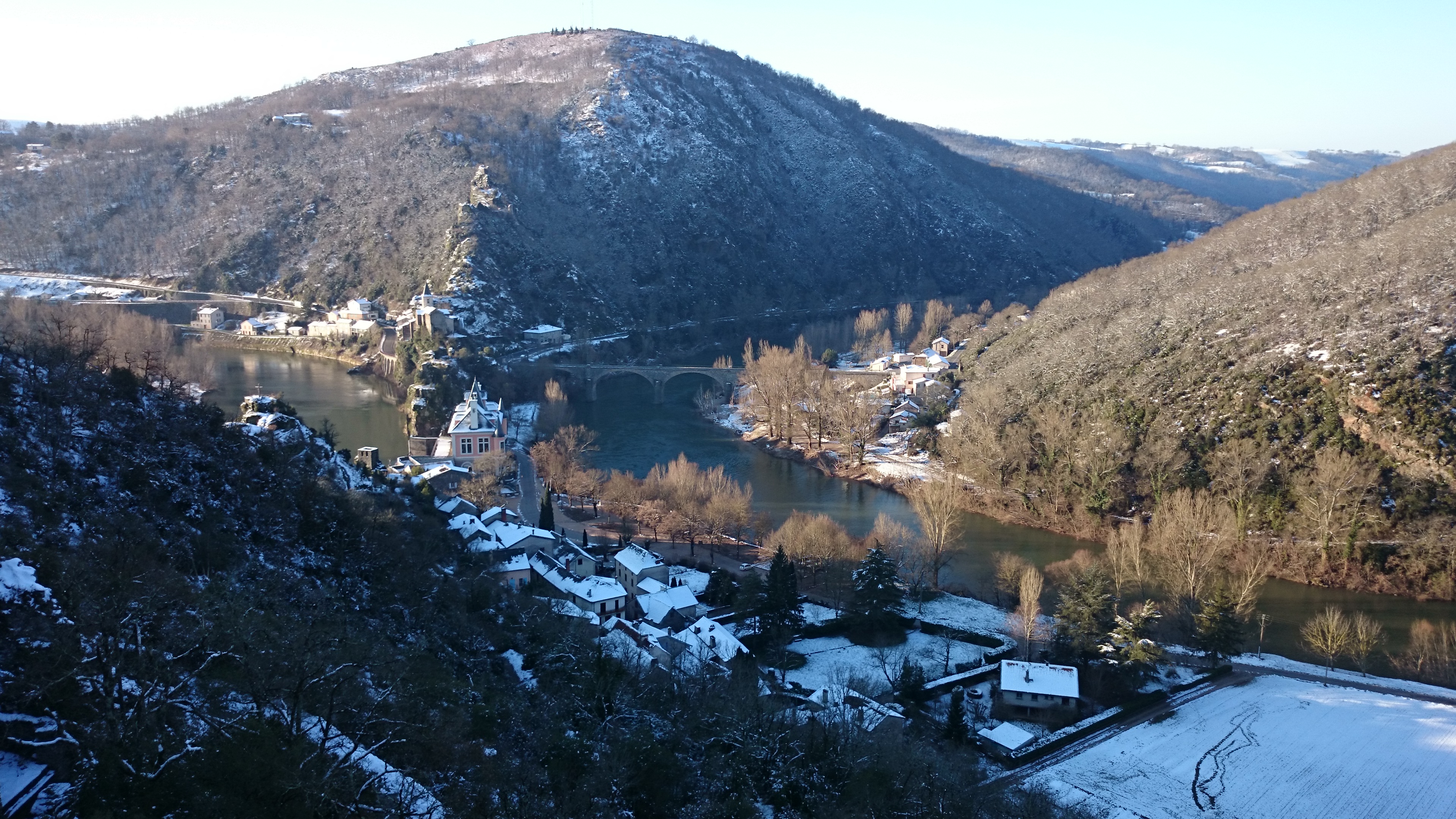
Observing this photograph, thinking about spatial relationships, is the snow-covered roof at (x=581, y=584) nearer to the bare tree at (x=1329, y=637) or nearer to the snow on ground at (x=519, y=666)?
the snow on ground at (x=519, y=666)

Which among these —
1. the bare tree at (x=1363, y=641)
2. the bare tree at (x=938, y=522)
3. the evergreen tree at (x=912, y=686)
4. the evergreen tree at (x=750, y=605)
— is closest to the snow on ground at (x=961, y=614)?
the bare tree at (x=938, y=522)

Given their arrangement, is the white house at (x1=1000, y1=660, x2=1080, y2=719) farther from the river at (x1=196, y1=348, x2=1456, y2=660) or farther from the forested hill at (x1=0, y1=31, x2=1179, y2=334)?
the forested hill at (x1=0, y1=31, x2=1179, y2=334)

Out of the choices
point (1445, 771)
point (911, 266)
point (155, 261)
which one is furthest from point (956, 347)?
point (155, 261)

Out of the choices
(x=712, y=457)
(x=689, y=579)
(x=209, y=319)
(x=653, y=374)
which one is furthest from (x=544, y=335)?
(x=689, y=579)

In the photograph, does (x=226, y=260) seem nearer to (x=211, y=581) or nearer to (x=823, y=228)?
(x=823, y=228)

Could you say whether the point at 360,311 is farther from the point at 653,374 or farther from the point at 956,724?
the point at 956,724

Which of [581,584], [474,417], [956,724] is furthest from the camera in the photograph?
[474,417]
